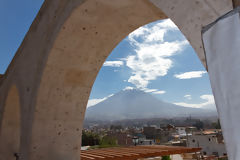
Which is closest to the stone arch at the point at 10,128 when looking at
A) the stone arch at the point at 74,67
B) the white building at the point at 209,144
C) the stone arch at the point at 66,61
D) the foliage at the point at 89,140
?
the stone arch at the point at 66,61

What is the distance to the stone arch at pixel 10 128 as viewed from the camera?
4520 mm

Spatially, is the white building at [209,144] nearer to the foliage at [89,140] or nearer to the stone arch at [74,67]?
the foliage at [89,140]

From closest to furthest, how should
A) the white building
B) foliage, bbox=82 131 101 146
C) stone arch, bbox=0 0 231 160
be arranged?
1. stone arch, bbox=0 0 231 160
2. the white building
3. foliage, bbox=82 131 101 146

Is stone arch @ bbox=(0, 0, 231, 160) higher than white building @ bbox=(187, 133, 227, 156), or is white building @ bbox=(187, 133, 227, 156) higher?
stone arch @ bbox=(0, 0, 231, 160)

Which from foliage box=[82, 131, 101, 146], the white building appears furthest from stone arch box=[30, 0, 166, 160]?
the white building

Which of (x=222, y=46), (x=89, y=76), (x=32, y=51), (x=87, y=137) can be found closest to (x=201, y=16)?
(x=222, y=46)

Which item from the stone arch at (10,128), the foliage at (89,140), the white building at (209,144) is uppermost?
the stone arch at (10,128)

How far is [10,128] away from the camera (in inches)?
184

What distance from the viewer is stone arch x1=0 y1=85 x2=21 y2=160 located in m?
4.52

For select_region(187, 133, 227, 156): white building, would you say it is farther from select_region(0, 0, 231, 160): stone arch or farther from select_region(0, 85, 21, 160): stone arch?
select_region(0, 0, 231, 160): stone arch

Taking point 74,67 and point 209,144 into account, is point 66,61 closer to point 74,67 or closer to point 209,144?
point 74,67

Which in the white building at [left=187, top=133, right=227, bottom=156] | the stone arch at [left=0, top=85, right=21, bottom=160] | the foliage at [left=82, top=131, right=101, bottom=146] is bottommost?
the white building at [left=187, top=133, right=227, bottom=156]

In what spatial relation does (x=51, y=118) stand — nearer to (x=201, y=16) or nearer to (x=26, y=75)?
(x=26, y=75)

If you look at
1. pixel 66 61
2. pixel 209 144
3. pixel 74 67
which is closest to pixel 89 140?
pixel 209 144
